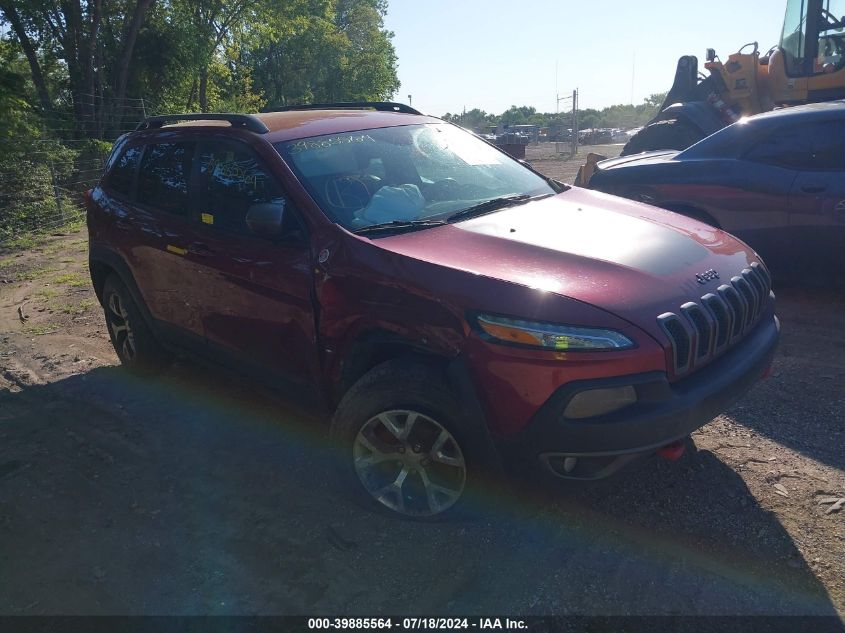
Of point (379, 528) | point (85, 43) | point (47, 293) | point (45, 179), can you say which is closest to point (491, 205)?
point (379, 528)

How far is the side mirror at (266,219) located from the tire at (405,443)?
847 mm

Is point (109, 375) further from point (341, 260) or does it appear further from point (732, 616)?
point (732, 616)

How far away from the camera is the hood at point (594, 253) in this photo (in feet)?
9.22

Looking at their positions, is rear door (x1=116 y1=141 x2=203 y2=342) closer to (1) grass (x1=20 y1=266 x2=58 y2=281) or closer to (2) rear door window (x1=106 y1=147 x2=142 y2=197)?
(2) rear door window (x1=106 y1=147 x2=142 y2=197)

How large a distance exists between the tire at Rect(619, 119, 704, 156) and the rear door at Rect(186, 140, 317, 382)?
8.03 m

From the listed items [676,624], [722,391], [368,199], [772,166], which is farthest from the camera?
[772,166]

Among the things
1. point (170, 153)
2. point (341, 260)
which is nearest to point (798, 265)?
point (341, 260)

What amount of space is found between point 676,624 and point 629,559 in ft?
1.30

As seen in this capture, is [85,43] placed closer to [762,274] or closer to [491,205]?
[491,205]

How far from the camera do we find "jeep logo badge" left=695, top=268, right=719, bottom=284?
308 cm

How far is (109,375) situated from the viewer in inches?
211

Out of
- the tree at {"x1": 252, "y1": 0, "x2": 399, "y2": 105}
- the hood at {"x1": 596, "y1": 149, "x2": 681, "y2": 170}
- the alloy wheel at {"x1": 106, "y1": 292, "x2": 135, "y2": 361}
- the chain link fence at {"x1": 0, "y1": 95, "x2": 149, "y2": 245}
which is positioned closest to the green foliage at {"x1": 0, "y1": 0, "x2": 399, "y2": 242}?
the chain link fence at {"x1": 0, "y1": 95, "x2": 149, "y2": 245}

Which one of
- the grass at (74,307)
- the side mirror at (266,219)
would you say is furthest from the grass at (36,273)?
the side mirror at (266,219)

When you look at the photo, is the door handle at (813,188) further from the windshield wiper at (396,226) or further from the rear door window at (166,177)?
the rear door window at (166,177)
